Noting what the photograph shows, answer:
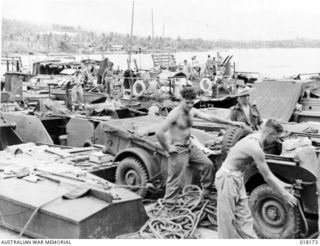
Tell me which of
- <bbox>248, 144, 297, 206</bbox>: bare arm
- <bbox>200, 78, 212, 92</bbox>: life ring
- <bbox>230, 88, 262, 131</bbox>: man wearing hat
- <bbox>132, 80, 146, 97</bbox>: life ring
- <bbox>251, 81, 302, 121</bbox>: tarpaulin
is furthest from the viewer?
<bbox>200, 78, 212, 92</bbox>: life ring

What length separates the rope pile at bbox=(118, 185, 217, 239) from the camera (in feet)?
18.3

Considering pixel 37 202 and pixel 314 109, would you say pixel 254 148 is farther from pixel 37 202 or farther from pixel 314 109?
pixel 314 109

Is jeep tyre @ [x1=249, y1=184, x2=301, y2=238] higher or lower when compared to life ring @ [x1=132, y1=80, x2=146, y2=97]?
lower

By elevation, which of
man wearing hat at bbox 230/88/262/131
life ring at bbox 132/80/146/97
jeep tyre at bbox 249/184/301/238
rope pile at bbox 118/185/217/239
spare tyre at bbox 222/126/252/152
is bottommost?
rope pile at bbox 118/185/217/239

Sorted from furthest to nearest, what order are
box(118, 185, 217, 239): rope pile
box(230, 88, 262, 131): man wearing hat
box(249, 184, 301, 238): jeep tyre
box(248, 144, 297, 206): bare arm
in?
box(230, 88, 262, 131): man wearing hat → box(118, 185, 217, 239): rope pile → box(249, 184, 301, 238): jeep tyre → box(248, 144, 297, 206): bare arm

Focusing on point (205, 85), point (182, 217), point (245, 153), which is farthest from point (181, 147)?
point (205, 85)

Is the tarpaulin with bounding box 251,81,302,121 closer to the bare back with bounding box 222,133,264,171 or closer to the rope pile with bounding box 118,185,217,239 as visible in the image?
the rope pile with bounding box 118,185,217,239

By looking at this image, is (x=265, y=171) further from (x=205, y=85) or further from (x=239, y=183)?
(x=205, y=85)

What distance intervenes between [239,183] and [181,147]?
5.01ft

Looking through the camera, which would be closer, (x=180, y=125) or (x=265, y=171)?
(x=265, y=171)

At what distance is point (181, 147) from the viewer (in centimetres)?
609

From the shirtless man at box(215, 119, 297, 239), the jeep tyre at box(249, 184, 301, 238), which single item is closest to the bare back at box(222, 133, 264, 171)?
the shirtless man at box(215, 119, 297, 239)

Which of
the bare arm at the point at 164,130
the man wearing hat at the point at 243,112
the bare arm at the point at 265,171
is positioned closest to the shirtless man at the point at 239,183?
the bare arm at the point at 265,171

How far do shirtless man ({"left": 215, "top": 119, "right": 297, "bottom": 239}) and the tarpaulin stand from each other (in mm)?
6054
